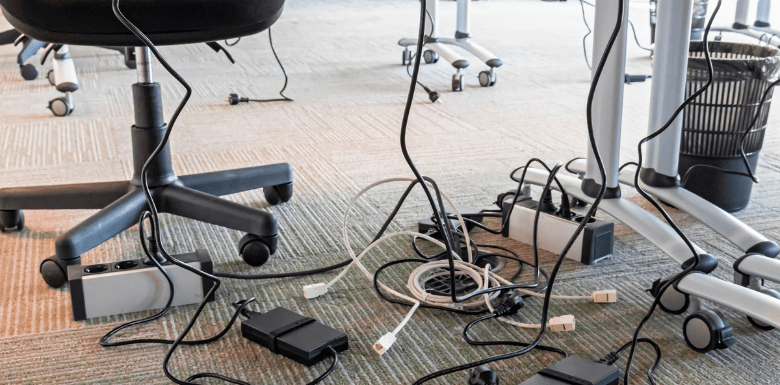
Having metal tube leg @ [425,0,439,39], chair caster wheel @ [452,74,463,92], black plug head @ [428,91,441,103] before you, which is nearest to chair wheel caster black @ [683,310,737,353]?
black plug head @ [428,91,441,103]

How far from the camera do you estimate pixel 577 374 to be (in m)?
0.84

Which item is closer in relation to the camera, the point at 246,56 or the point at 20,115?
the point at 20,115

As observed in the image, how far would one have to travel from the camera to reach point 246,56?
11.2ft

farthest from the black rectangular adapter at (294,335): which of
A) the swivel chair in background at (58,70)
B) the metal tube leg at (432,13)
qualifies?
the metal tube leg at (432,13)

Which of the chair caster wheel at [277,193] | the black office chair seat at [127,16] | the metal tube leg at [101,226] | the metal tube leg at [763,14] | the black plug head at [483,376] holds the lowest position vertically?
the chair caster wheel at [277,193]

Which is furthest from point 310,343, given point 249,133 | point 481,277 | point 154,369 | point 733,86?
point 249,133

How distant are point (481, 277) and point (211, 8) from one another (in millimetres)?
581

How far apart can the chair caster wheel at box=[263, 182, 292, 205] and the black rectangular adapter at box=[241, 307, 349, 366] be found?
0.55 metres

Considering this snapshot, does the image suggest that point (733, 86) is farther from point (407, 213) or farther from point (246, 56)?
point (246, 56)

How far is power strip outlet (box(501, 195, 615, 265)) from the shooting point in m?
1.22

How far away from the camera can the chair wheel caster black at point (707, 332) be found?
92cm

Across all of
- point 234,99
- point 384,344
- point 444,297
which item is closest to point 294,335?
point 384,344

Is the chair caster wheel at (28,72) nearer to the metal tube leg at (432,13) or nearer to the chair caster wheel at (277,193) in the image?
the metal tube leg at (432,13)

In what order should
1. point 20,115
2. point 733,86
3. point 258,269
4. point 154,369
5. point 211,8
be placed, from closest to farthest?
point 154,369, point 211,8, point 258,269, point 733,86, point 20,115
